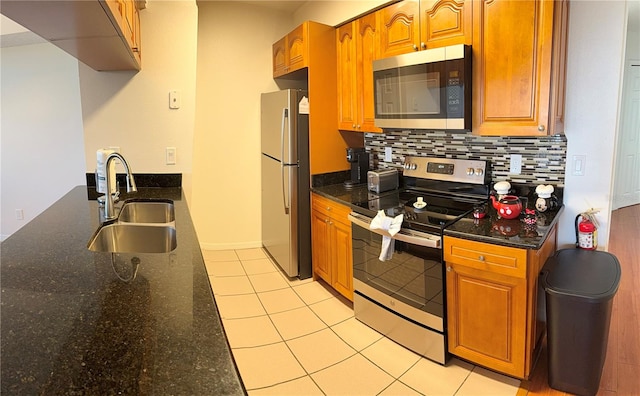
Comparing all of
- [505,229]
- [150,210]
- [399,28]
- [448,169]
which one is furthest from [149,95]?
[505,229]

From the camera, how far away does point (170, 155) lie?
275 cm

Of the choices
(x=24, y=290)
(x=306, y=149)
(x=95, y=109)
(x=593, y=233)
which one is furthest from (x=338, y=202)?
(x=24, y=290)

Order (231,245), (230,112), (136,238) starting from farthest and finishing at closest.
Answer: (231,245)
(230,112)
(136,238)

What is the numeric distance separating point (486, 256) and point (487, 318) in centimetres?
34

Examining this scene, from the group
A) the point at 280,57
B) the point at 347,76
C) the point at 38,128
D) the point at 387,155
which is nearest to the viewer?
the point at 347,76

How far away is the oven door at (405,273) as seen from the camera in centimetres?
205

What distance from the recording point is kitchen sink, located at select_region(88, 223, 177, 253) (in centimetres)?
171

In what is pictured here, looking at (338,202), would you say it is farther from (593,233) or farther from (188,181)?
(593,233)

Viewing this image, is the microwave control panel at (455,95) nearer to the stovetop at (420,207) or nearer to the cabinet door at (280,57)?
the stovetop at (420,207)

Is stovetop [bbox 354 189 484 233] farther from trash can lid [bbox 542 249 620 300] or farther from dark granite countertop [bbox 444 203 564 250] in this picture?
trash can lid [bbox 542 249 620 300]

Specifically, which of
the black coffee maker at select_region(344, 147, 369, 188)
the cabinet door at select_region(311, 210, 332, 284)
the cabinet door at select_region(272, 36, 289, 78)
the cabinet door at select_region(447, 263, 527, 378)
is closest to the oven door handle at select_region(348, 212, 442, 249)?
the cabinet door at select_region(447, 263, 527, 378)

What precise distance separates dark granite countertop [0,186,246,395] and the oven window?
3.98 feet

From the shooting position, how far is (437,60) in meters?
2.21

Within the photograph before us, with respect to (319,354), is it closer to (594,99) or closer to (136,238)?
(136,238)
